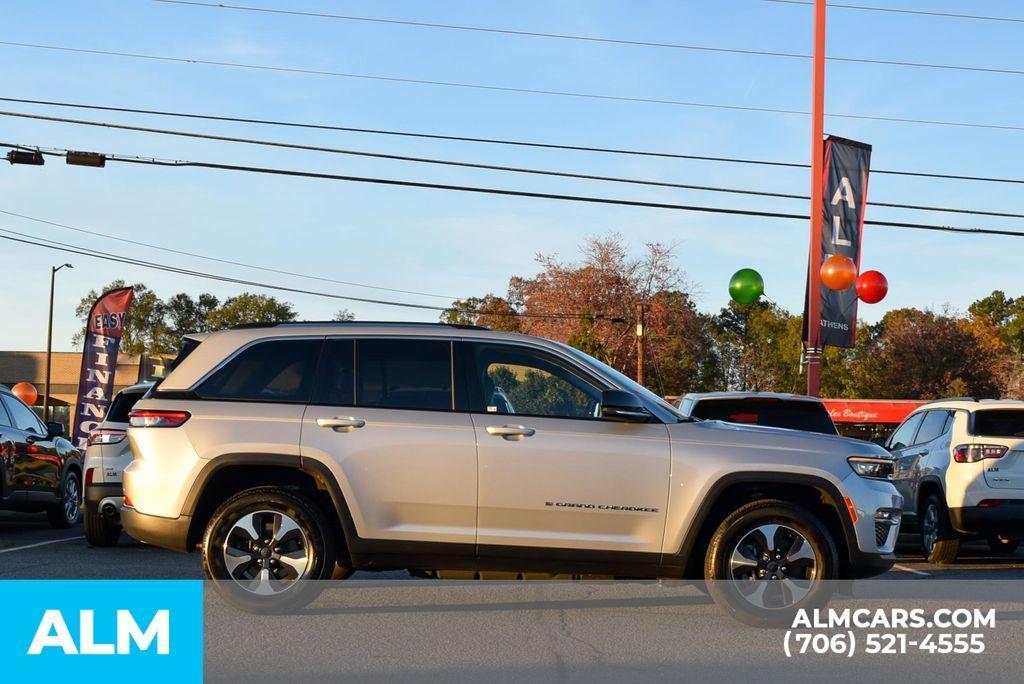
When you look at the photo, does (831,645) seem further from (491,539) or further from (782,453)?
(491,539)

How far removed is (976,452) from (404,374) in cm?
667

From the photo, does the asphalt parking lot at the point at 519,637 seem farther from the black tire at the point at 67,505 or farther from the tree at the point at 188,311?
the tree at the point at 188,311

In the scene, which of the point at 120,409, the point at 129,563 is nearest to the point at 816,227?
the point at 120,409

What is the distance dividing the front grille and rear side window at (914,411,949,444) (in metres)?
5.23

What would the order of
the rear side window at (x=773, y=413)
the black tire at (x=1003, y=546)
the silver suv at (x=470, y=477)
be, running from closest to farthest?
the silver suv at (x=470, y=477)
the rear side window at (x=773, y=413)
the black tire at (x=1003, y=546)

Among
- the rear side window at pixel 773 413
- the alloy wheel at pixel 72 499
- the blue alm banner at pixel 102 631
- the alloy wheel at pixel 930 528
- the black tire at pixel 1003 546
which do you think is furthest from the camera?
the alloy wheel at pixel 72 499

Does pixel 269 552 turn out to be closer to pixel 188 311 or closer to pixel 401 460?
pixel 401 460

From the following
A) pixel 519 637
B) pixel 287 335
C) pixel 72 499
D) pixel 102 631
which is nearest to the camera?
pixel 102 631

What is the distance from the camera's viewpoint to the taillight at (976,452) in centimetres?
1162

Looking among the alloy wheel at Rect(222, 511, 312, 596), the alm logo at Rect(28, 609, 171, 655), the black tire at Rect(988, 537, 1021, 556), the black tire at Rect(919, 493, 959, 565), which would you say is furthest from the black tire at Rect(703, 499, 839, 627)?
the black tire at Rect(988, 537, 1021, 556)

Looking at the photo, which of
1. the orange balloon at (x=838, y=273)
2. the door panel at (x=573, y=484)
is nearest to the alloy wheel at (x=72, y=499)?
the door panel at (x=573, y=484)

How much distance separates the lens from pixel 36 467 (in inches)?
590

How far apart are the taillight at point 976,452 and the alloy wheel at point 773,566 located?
4.94 meters

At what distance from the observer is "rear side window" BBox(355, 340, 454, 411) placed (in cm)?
773
